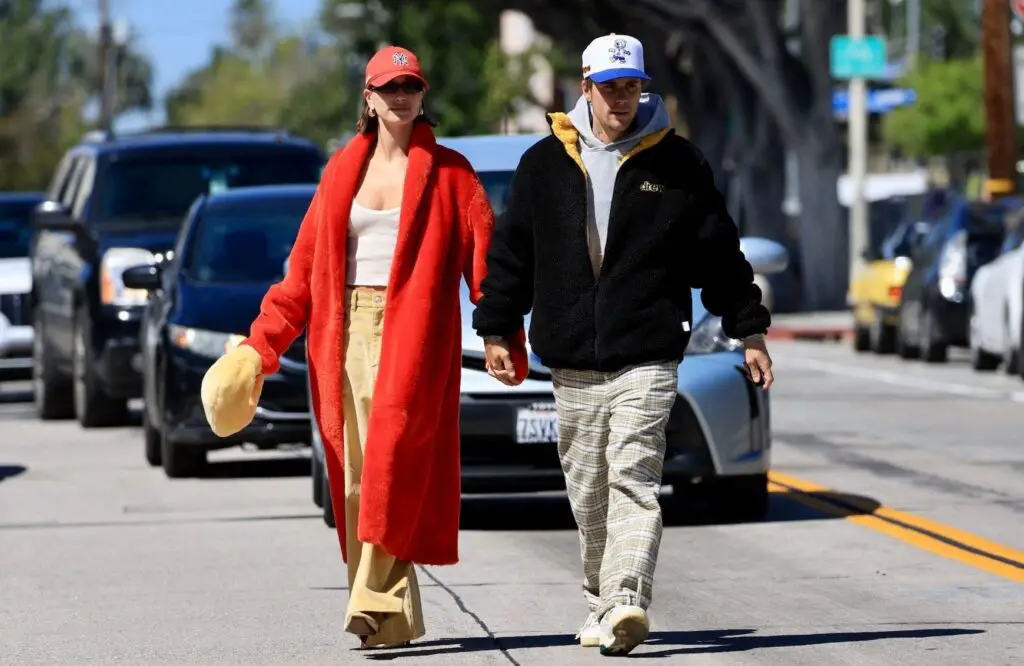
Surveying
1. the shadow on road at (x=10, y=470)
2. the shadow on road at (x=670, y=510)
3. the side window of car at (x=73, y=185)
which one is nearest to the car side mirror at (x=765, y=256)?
the shadow on road at (x=670, y=510)

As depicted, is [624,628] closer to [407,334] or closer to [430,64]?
[407,334]

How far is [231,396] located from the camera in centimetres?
804

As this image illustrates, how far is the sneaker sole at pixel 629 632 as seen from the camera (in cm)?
766

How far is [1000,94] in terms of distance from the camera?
3350 centimetres

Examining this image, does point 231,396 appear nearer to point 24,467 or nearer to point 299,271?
point 299,271

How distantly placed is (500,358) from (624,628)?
0.94 metres

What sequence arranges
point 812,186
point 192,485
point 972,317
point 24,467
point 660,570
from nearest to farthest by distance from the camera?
point 660,570 → point 192,485 → point 24,467 → point 972,317 → point 812,186

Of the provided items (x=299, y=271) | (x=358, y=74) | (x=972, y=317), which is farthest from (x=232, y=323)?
(x=358, y=74)

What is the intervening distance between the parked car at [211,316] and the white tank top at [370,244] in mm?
5418

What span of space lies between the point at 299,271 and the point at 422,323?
49cm

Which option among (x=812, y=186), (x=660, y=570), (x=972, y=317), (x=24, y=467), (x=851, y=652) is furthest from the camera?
(x=812, y=186)

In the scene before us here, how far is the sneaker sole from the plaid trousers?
0.08 metres

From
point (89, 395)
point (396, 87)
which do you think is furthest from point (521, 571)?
point (89, 395)

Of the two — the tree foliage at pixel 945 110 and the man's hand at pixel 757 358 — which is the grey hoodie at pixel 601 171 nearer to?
the man's hand at pixel 757 358
